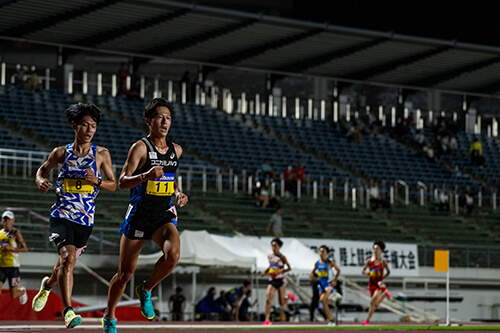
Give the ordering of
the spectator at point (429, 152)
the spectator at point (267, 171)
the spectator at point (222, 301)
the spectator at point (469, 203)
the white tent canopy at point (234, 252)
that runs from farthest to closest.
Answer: the spectator at point (429, 152)
the spectator at point (469, 203)
the spectator at point (267, 171)
the spectator at point (222, 301)
the white tent canopy at point (234, 252)

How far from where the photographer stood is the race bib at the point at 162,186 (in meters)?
10.2

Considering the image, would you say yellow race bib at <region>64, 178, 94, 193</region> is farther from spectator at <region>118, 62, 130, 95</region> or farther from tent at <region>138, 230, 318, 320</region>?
spectator at <region>118, 62, 130, 95</region>

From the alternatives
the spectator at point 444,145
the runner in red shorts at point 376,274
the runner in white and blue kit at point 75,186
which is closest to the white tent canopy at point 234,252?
the runner in red shorts at point 376,274

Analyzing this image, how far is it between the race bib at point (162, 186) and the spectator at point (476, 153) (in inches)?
1429

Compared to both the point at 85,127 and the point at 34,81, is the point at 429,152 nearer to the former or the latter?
the point at 34,81

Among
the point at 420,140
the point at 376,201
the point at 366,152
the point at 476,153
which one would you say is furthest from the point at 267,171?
the point at 476,153

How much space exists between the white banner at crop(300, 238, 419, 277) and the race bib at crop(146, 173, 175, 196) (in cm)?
1860

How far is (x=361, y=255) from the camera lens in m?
29.7

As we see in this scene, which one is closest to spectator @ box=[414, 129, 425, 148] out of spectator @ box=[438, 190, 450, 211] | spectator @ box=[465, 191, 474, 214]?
spectator @ box=[465, 191, 474, 214]

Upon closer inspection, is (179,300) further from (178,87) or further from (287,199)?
(178,87)

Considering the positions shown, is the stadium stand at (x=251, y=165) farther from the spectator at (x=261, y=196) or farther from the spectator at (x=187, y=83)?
the spectator at (x=187, y=83)

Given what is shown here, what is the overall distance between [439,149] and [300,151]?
7.45m

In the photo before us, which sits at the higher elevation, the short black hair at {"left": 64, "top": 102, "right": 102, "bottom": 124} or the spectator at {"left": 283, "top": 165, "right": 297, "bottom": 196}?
the short black hair at {"left": 64, "top": 102, "right": 102, "bottom": 124}

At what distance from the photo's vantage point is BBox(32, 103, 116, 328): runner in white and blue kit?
11.1m
